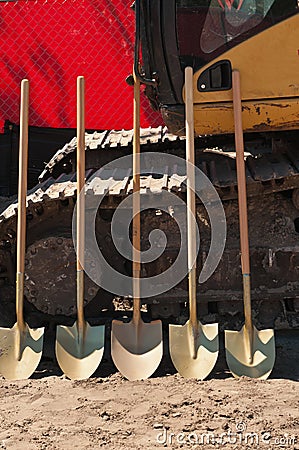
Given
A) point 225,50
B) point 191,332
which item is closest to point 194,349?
point 191,332

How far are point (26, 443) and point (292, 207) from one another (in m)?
2.60

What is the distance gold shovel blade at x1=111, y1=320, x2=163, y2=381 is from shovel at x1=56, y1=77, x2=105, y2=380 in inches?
4.4

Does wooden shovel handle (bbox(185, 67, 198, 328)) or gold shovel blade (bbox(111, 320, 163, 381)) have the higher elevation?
wooden shovel handle (bbox(185, 67, 198, 328))

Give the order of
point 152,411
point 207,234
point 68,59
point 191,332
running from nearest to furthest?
point 152,411 → point 191,332 → point 207,234 → point 68,59

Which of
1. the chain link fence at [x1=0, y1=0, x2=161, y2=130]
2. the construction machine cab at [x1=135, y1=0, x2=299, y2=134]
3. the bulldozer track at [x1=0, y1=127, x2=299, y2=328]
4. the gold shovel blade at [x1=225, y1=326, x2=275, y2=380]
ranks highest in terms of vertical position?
the chain link fence at [x1=0, y1=0, x2=161, y2=130]

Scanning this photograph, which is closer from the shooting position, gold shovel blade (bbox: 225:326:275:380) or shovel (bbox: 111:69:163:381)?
gold shovel blade (bbox: 225:326:275:380)

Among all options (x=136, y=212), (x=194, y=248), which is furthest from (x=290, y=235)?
(x=136, y=212)

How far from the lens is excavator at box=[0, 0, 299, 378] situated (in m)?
4.45

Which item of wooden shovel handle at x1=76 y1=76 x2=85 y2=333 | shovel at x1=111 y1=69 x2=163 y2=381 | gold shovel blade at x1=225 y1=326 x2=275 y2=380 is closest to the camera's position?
gold shovel blade at x1=225 y1=326 x2=275 y2=380

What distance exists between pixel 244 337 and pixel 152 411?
3.13 feet

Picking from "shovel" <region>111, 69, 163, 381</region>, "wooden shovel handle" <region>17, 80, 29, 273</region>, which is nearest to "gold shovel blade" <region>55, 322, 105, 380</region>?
"shovel" <region>111, 69, 163, 381</region>

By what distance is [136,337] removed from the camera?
14.6 ft

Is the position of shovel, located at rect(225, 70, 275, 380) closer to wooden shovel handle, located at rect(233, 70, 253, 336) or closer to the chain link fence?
wooden shovel handle, located at rect(233, 70, 253, 336)

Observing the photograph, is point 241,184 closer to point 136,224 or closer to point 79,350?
point 136,224
